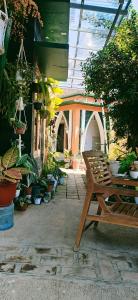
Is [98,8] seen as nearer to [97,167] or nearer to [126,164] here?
[126,164]

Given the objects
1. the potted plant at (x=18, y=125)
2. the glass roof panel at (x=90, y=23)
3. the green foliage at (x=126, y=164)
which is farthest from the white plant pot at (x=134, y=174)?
the glass roof panel at (x=90, y=23)

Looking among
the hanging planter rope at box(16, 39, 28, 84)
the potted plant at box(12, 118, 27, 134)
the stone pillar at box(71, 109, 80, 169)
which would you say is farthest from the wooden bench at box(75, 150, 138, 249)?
the stone pillar at box(71, 109, 80, 169)

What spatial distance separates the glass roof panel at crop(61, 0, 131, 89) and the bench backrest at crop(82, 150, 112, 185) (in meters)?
2.24

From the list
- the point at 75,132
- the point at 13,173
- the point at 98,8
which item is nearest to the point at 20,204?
the point at 13,173

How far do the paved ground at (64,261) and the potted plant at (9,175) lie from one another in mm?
400

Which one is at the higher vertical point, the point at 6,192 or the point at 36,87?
the point at 36,87

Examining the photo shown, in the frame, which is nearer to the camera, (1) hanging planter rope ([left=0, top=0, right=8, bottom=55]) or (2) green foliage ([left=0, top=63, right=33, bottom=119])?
(1) hanging planter rope ([left=0, top=0, right=8, bottom=55])

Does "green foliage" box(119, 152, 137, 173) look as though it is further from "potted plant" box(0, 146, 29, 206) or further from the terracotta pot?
the terracotta pot

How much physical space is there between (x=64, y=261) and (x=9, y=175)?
3.79 feet

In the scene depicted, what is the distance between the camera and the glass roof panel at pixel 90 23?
5.64 metres

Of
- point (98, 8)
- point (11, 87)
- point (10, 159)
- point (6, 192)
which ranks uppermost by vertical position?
point (98, 8)

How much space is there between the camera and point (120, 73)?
432 cm

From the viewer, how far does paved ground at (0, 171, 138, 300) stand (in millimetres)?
2039

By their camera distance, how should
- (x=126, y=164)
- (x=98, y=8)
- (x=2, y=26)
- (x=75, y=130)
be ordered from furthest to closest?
(x=75, y=130) < (x=98, y=8) < (x=126, y=164) < (x=2, y=26)
